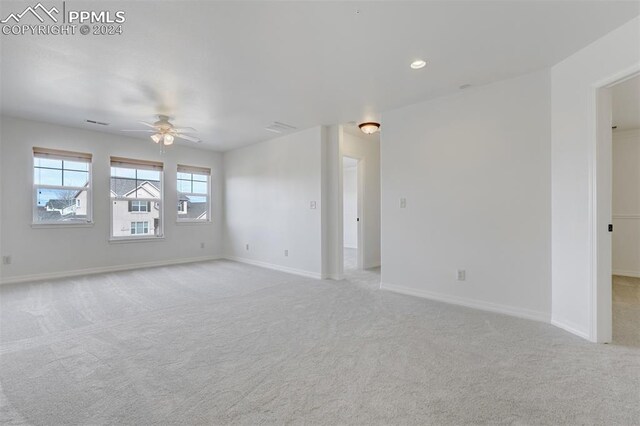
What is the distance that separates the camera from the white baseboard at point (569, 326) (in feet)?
8.38

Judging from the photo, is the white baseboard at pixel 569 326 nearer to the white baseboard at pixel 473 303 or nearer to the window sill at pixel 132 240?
the white baseboard at pixel 473 303

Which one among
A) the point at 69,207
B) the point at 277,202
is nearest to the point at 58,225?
the point at 69,207

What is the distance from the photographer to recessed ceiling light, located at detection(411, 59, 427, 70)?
2.79 metres

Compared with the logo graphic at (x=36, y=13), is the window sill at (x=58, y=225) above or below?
below


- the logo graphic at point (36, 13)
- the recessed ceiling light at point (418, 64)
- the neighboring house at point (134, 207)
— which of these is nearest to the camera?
the logo graphic at point (36, 13)

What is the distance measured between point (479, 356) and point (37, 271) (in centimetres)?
637

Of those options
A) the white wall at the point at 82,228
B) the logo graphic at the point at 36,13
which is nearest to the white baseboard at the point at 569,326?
the logo graphic at the point at 36,13

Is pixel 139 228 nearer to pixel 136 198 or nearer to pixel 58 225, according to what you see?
pixel 136 198

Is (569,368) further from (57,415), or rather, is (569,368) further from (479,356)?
(57,415)

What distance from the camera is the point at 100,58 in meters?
2.73

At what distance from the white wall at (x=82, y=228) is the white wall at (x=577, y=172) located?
6451 mm

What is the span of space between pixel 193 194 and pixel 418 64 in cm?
562

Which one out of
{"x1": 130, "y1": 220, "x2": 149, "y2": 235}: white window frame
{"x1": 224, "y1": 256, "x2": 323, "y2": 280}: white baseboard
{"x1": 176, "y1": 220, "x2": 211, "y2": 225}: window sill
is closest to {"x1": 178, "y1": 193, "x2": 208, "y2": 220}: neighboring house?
{"x1": 176, "y1": 220, "x2": 211, "y2": 225}: window sill

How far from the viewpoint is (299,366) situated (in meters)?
2.09
